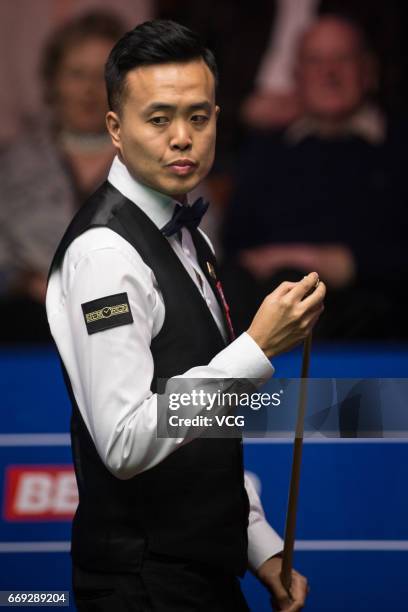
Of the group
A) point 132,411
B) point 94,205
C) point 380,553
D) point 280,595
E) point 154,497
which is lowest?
point 380,553

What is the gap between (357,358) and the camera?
16.3 feet

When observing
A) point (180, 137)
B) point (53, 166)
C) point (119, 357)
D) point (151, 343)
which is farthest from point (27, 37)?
point (119, 357)

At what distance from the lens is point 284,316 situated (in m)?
1.98

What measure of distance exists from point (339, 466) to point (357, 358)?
3.66ft

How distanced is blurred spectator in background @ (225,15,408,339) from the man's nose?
129 inches

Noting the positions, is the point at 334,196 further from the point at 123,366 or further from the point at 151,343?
the point at 123,366

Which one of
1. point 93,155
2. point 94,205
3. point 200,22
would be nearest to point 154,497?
point 94,205

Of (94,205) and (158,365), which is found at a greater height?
(94,205)

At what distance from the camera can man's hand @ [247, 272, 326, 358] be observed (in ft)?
6.49

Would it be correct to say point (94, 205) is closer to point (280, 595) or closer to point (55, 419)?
point (280, 595)

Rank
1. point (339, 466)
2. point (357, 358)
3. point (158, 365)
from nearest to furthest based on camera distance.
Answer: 1. point (158, 365)
2. point (339, 466)
3. point (357, 358)

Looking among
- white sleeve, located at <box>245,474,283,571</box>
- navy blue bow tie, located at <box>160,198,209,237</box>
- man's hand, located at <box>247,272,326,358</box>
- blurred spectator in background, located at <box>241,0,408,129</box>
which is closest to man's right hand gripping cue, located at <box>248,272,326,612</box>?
man's hand, located at <box>247,272,326,358</box>

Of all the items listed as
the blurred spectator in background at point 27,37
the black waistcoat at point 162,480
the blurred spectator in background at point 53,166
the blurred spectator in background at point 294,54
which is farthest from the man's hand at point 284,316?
the blurred spectator in background at point 27,37

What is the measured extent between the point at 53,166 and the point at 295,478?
368 centimetres
